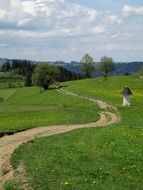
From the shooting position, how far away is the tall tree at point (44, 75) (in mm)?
139625

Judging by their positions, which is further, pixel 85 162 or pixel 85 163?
pixel 85 162

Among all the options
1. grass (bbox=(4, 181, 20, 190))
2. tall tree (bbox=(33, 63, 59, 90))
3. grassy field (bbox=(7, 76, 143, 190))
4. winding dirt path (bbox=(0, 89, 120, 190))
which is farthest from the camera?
tall tree (bbox=(33, 63, 59, 90))

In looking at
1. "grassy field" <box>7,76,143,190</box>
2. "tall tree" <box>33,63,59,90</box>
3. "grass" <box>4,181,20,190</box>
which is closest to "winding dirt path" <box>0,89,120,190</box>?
"grass" <box>4,181,20,190</box>

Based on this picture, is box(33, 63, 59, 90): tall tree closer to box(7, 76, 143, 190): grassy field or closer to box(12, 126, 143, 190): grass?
box(7, 76, 143, 190): grassy field

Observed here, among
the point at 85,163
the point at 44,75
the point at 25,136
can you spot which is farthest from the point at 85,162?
the point at 44,75

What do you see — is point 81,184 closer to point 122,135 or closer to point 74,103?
point 122,135

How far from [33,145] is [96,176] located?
12402 millimetres

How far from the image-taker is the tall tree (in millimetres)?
139625

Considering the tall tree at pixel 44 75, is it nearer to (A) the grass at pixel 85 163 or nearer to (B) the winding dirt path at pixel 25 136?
(B) the winding dirt path at pixel 25 136

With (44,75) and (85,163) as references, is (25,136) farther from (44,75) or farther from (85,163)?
(44,75)

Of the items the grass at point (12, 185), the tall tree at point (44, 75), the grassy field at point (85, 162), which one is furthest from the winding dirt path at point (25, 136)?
the tall tree at point (44, 75)

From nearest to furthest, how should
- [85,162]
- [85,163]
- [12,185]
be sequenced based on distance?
[12,185], [85,163], [85,162]

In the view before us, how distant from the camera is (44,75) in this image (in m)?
140

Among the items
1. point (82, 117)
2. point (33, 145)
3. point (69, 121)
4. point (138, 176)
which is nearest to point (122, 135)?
point (33, 145)
